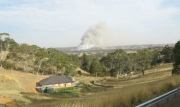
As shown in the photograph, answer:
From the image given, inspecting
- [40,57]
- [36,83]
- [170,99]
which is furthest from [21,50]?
[170,99]

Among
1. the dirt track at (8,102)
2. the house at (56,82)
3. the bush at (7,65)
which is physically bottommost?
the house at (56,82)

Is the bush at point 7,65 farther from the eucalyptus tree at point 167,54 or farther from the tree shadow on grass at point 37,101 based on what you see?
the eucalyptus tree at point 167,54

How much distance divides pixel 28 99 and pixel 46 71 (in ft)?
206

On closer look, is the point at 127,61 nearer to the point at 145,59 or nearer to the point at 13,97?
the point at 145,59

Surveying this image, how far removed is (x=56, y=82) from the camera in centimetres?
8512

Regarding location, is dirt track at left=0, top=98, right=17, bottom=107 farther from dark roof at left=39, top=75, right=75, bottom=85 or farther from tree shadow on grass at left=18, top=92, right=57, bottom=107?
dark roof at left=39, top=75, right=75, bottom=85

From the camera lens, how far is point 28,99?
55906 millimetres

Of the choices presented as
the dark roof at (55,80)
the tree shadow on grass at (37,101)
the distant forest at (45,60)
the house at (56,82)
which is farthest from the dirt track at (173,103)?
the distant forest at (45,60)

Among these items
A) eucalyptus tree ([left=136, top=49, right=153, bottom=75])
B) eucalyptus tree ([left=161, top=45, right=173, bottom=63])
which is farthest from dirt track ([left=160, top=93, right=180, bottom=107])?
eucalyptus tree ([left=136, top=49, right=153, bottom=75])

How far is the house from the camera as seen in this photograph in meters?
83.4

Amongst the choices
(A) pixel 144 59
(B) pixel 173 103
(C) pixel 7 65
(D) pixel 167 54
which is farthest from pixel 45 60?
(B) pixel 173 103

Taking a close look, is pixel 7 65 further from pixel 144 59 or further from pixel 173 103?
pixel 173 103

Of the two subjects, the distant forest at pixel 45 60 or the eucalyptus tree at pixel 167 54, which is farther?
the eucalyptus tree at pixel 167 54

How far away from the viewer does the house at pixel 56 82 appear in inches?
3282
